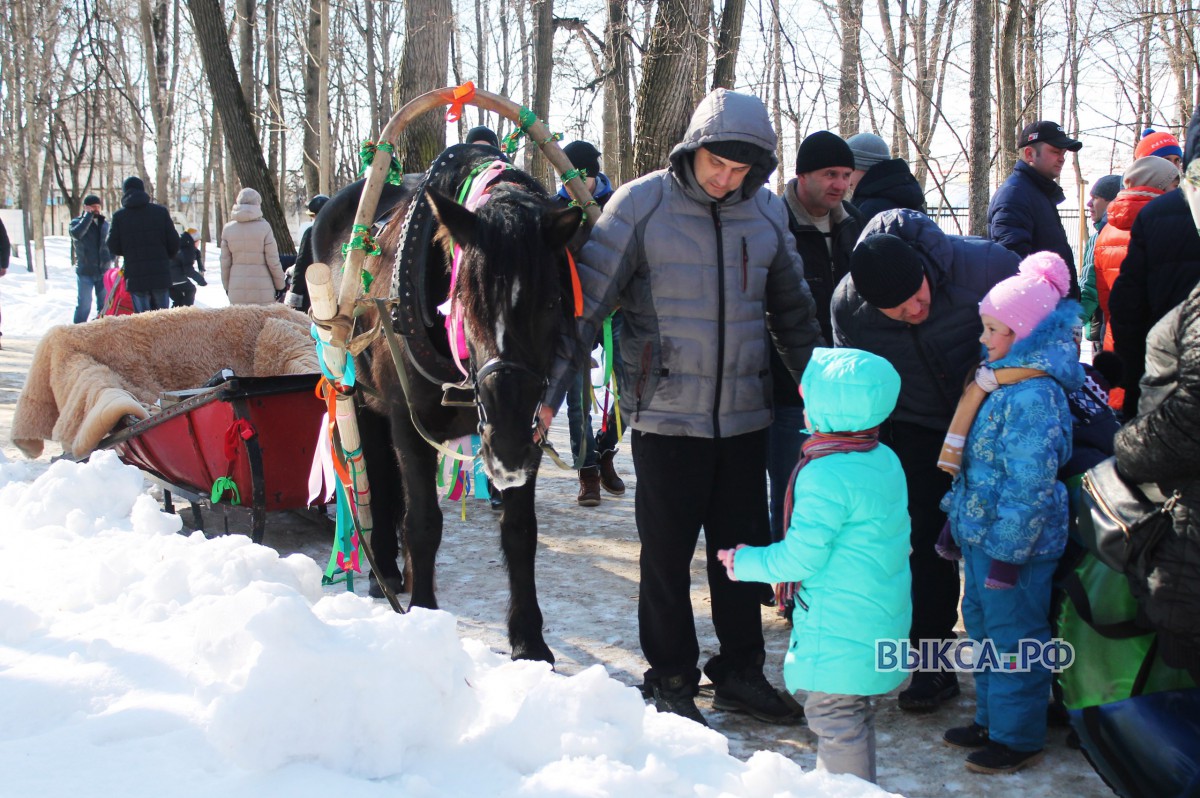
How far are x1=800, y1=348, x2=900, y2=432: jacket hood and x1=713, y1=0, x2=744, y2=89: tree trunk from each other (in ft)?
20.1

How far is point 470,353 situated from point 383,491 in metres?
1.76

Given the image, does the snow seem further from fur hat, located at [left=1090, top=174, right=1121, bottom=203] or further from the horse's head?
fur hat, located at [left=1090, top=174, right=1121, bottom=203]

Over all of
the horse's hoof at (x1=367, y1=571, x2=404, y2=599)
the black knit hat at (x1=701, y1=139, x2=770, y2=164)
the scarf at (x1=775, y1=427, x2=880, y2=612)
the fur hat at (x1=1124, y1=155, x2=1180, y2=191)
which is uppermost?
the fur hat at (x1=1124, y1=155, x2=1180, y2=191)

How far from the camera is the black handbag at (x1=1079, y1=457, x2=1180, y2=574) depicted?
210 cm

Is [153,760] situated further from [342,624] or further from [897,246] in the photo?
[897,246]

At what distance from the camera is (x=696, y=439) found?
3.13 m

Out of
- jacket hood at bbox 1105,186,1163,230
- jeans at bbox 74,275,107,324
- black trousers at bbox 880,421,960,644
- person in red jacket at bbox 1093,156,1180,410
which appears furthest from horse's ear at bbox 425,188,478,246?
jeans at bbox 74,275,107,324

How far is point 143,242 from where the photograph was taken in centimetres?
1043

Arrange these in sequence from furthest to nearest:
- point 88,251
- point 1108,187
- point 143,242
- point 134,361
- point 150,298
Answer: point 88,251, point 150,298, point 143,242, point 1108,187, point 134,361

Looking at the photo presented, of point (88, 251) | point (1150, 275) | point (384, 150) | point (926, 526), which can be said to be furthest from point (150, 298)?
point (1150, 275)

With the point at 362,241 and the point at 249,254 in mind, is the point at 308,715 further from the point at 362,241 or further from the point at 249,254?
the point at 249,254

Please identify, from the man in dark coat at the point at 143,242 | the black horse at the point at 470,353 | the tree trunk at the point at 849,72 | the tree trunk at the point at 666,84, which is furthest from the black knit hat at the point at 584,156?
the tree trunk at the point at 849,72

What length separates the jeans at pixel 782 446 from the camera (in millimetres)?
3994

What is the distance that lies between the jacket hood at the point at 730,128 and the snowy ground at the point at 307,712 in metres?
1.49
